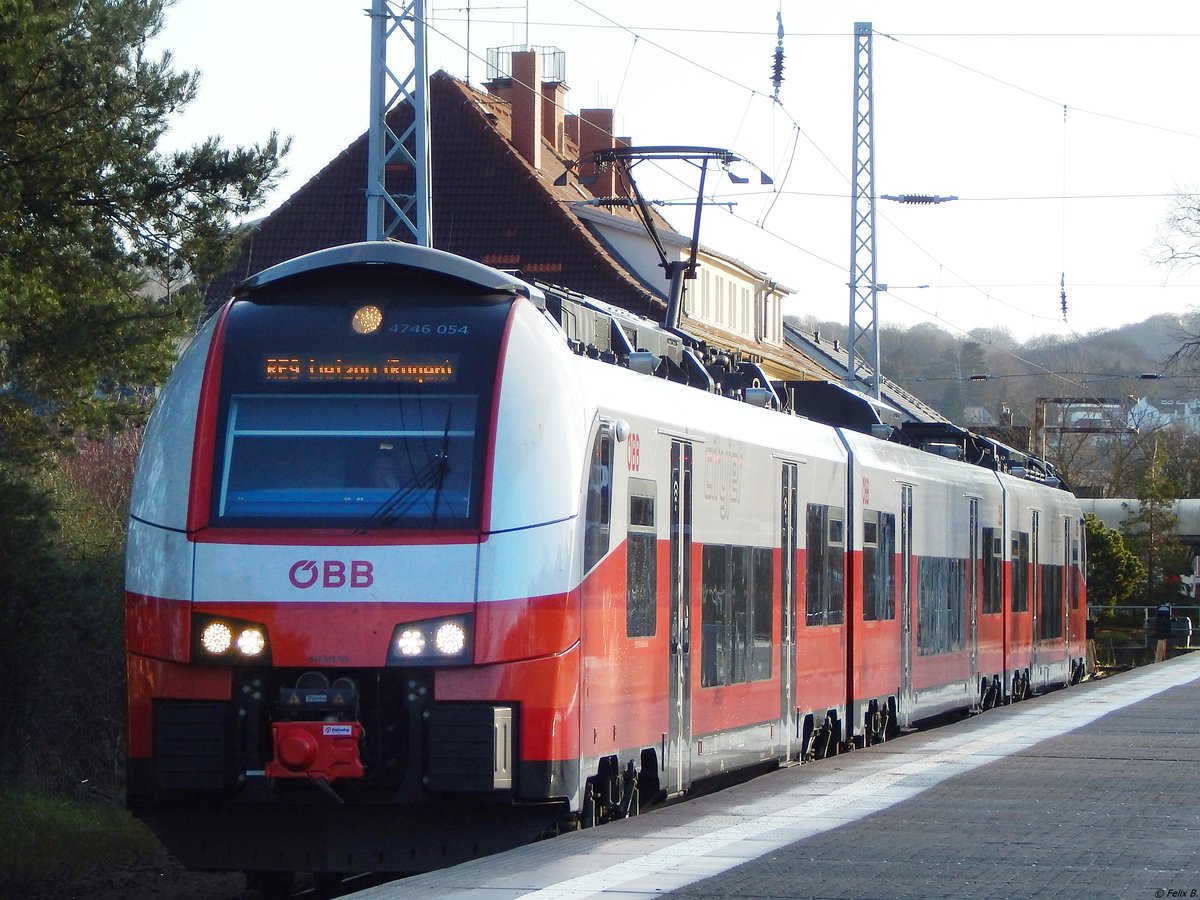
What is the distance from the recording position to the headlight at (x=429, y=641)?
9.30 m

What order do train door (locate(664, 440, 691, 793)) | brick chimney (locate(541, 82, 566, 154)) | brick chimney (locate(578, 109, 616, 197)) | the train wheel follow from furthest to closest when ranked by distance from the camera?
brick chimney (locate(578, 109, 616, 197)), brick chimney (locate(541, 82, 566, 154)), train door (locate(664, 440, 691, 793)), the train wheel

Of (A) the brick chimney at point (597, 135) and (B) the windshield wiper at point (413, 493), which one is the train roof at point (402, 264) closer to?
(B) the windshield wiper at point (413, 493)

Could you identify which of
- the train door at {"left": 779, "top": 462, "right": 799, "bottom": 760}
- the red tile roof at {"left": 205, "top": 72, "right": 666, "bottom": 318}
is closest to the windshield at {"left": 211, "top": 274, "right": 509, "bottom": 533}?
the train door at {"left": 779, "top": 462, "right": 799, "bottom": 760}

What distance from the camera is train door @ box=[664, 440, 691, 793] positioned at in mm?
11594

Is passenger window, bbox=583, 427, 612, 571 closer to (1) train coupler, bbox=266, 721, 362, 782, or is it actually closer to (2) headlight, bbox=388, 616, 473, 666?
(2) headlight, bbox=388, 616, 473, 666

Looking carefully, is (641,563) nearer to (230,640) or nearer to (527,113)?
(230,640)

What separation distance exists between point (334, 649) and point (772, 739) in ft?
17.7

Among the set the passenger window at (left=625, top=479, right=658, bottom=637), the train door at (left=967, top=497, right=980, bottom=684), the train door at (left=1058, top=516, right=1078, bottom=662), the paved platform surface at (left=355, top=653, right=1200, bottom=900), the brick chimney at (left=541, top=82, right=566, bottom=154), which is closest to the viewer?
the paved platform surface at (left=355, top=653, right=1200, bottom=900)

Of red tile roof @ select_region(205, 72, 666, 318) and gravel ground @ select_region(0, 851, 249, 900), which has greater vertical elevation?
red tile roof @ select_region(205, 72, 666, 318)

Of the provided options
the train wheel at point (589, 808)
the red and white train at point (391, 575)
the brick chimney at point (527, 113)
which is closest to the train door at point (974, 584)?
the red and white train at point (391, 575)

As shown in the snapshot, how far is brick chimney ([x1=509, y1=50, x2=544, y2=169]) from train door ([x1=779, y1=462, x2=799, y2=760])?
31.9m

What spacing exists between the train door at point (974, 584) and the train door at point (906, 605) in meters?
3.49

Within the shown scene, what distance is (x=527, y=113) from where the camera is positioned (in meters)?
46.2

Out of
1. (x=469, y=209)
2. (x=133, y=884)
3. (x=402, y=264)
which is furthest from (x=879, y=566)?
(x=469, y=209)
